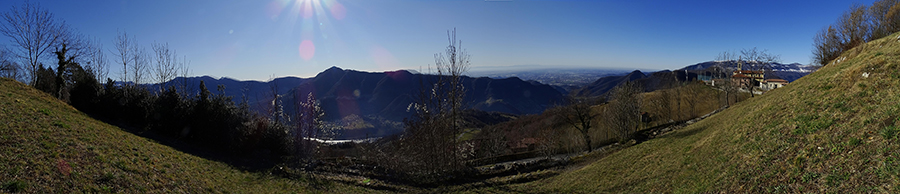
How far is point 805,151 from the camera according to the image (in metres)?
7.84

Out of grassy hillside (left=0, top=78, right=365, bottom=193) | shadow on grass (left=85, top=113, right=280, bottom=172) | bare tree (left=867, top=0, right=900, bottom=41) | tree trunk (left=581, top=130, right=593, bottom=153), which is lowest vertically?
tree trunk (left=581, top=130, right=593, bottom=153)

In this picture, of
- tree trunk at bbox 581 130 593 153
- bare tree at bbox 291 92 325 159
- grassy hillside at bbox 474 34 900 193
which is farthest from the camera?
tree trunk at bbox 581 130 593 153

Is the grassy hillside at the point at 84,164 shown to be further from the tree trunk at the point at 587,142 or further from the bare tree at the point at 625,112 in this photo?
the bare tree at the point at 625,112

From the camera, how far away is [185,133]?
2170cm

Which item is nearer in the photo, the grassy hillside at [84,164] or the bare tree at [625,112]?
the grassy hillside at [84,164]

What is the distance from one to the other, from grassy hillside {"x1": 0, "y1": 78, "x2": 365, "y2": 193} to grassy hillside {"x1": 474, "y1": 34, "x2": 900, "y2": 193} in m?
15.1

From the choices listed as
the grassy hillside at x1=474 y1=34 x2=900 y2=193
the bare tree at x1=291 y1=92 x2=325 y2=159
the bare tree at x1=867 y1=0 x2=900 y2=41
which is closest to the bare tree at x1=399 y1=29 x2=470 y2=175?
the grassy hillside at x1=474 y1=34 x2=900 y2=193

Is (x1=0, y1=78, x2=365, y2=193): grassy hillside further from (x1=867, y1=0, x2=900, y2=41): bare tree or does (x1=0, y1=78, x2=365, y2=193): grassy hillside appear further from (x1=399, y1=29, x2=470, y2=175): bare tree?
(x1=867, y1=0, x2=900, y2=41): bare tree

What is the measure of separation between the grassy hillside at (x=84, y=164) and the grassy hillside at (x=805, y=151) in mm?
15144

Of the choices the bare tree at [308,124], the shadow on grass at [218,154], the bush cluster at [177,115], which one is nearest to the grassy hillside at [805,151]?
the shadow on grass at [218,154]

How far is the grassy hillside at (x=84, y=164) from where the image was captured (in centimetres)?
698

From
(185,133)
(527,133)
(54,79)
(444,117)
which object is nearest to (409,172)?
(444,117)

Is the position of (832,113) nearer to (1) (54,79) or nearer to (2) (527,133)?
(1) (54,79)

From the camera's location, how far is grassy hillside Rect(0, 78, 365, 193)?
22.9 ft
